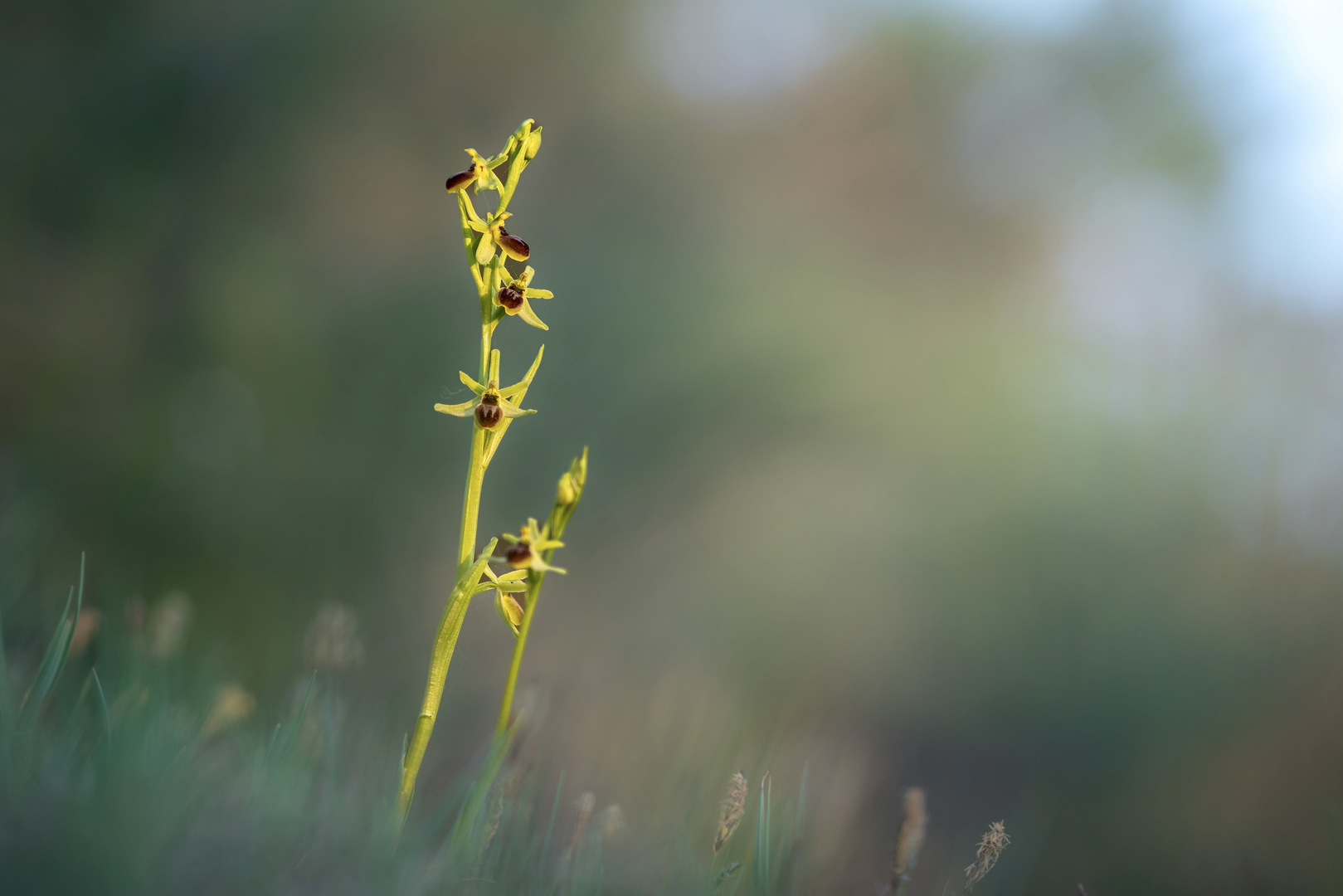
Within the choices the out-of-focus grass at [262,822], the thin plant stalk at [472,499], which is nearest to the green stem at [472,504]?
the thin plant stalk at [472,499]

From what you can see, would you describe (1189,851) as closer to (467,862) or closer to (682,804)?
Answer: (682,804)

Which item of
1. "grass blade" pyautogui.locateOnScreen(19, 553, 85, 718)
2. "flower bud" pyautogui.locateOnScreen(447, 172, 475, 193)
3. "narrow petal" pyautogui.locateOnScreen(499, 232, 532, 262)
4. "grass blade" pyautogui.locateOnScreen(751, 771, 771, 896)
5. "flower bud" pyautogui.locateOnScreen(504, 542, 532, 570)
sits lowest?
"grass blade" pyautogui.locateOnScreen(751, 771, 771, 896)

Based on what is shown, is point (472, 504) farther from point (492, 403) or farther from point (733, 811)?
point (733, 811)

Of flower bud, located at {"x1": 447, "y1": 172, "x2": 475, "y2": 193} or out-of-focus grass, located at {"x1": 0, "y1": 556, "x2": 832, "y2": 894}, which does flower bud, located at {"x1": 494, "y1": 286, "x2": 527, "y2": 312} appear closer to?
flower bud, located at {"x1": 447, "y1": 172, "x2": 475, "y2": 193}

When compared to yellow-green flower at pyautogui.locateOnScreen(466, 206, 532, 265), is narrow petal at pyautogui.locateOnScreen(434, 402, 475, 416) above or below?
below

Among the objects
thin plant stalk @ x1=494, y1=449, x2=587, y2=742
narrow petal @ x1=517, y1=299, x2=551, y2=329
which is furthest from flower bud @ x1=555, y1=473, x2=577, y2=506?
narrow petal @ x1=517, y1=299, x2=551, y2=329

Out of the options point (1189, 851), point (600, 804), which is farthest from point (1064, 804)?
point (600, 804)

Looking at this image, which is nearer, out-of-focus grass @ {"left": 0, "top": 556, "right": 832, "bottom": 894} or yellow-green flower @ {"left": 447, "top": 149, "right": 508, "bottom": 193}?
out-of-focus grass @ {"left": 0, "top": 556, "right": 832, "bottom": 894}
